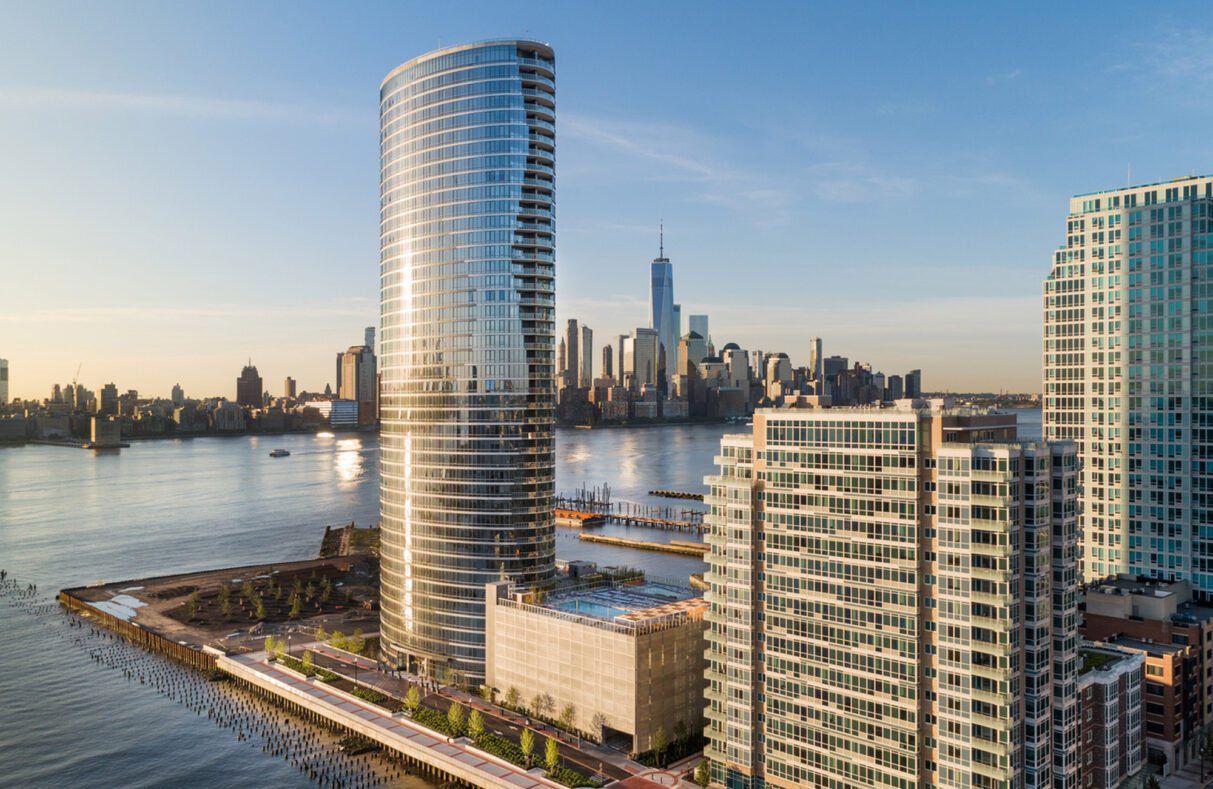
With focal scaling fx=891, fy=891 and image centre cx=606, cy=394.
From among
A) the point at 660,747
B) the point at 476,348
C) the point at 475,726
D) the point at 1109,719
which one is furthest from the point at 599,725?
the point at 476,348

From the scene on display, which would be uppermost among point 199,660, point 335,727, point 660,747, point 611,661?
point 611,661

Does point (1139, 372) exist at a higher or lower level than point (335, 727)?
higher

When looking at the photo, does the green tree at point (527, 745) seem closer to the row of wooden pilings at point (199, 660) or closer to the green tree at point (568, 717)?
the green tree at point (568, 717)

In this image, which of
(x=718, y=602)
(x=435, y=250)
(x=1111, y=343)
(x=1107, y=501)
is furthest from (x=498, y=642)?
(x=1111, y=343)

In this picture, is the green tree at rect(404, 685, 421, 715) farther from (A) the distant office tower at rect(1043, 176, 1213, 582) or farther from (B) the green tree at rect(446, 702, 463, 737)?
(A) the distant office tower at rect(1043, 176, 1213, 582)

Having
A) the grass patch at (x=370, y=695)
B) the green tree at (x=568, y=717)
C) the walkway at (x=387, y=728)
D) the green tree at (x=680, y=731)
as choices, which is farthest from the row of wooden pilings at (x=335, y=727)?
the green tree at (x=680, y=731)

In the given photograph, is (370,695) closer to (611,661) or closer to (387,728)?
(387,728)

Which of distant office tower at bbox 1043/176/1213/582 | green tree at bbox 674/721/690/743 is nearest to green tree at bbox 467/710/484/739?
green tree at bbox 674/721/690/743
